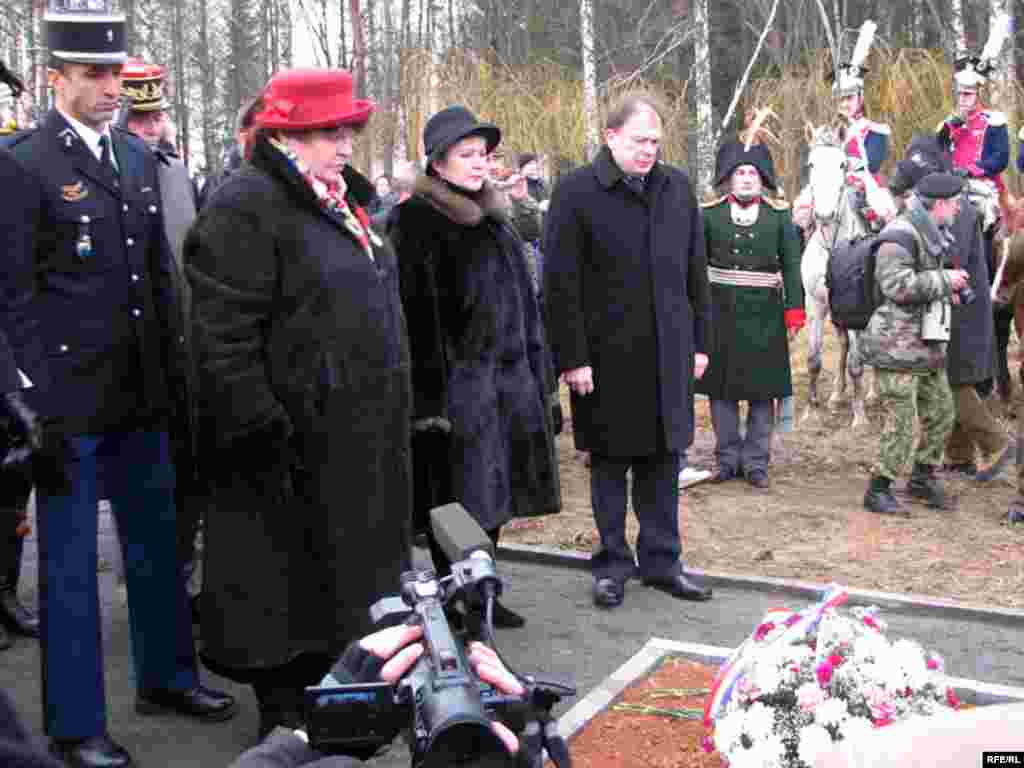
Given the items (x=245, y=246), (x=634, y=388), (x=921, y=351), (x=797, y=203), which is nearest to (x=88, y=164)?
(x=245, y=246)

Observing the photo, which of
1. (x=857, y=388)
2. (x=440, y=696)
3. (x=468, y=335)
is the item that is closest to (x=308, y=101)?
(x=468, y=335)

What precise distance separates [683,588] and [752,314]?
3.01 metres

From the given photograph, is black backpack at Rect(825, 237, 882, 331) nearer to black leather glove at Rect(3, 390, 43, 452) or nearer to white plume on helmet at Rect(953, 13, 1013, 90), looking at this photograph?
white plume on helmet at Rect(953, 13, 1013, 90)

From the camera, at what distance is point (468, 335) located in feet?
17.5

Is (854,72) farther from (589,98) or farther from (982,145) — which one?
(589,98)

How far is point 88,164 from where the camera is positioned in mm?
4219

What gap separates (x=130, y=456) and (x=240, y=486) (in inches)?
21.9

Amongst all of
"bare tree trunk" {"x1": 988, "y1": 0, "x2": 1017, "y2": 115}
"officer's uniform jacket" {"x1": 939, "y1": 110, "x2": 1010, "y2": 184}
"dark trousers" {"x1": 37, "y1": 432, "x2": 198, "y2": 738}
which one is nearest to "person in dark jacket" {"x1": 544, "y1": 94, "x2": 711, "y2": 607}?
"dark trousers" {"x1": 37, "y1": 432, "x2": 198, "y2": 738}

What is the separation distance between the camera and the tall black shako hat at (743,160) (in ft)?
27.7

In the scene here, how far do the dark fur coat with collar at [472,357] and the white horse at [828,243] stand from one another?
5490mm

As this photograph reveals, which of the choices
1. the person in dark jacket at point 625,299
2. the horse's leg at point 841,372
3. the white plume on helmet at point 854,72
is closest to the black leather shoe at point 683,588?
the person in dark jacket at point 625,299

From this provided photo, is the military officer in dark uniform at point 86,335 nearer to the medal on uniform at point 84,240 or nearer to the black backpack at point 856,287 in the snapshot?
the medal on uniform at point 84,240

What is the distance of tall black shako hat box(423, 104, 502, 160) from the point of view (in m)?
5.23

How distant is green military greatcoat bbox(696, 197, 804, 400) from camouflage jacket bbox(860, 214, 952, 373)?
112 centimetres
